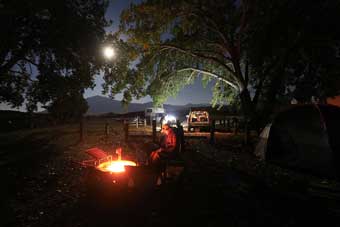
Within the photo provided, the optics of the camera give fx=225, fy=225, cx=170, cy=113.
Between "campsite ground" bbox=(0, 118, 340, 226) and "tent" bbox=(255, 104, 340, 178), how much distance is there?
51 centimetres

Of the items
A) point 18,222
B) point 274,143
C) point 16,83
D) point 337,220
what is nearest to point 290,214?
point 337,220

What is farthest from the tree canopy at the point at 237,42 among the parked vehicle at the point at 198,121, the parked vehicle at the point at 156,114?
the parked vehicle at the point at 156,114

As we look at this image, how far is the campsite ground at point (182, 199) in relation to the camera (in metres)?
4.70

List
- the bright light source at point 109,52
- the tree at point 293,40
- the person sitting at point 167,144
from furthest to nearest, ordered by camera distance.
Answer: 1. the bright light source at point 109,52
2. the tree at point 293,40
3. the person sitting at point 167,144

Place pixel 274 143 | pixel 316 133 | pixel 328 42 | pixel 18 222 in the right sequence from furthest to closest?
pixel 328 42
pixel 274 143
pixel 316 133
pixel 18 222

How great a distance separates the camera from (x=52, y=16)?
14992 millimetres

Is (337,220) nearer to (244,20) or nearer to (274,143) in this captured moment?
(274,143)

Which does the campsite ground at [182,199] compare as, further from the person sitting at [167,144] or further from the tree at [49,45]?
the tree at [49,45]

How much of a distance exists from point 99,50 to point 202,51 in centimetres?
769

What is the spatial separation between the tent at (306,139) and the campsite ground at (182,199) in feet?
1.67

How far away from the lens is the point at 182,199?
5727mm

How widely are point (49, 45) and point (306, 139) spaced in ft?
52.6

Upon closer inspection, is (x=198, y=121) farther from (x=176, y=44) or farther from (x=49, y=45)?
(x=49, y=45)

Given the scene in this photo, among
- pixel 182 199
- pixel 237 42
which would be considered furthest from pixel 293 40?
pixel 182 199
